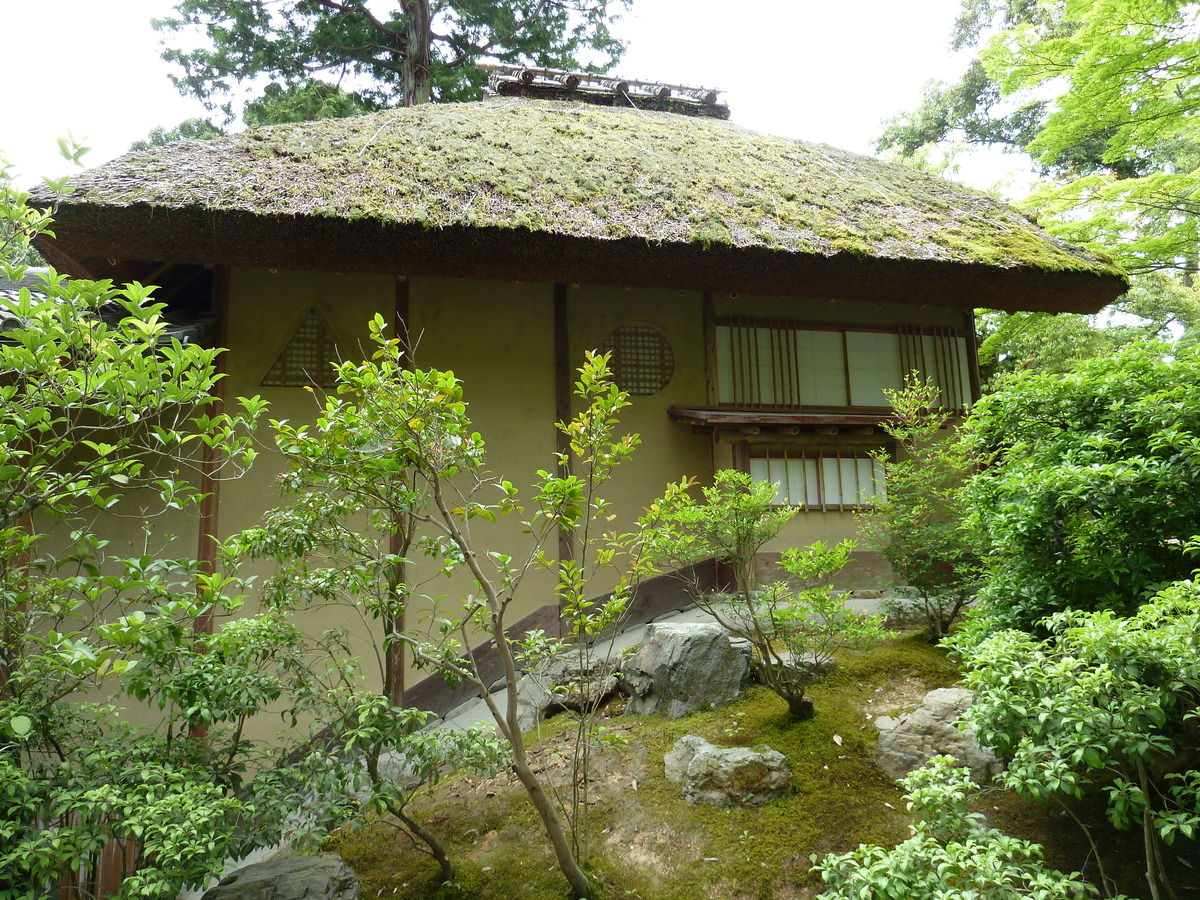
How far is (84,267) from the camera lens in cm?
605

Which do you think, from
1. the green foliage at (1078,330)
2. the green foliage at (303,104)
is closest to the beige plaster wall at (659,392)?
the green foliage at (1078,330)

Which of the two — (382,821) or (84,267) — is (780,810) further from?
(84,267)

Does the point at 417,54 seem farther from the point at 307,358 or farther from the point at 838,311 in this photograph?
the point at 838,311

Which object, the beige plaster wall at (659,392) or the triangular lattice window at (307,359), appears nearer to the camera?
the triangular lattice window at (307,359)

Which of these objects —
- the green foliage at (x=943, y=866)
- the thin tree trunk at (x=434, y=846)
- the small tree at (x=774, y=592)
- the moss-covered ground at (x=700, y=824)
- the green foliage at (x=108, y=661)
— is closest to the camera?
the green foliage at (x=943, y=866)

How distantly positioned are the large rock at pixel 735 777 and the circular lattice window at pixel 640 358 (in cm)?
373

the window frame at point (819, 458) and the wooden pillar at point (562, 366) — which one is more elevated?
the wooden pillar at point (562, 366)

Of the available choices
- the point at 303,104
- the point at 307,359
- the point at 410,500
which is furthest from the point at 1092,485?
the point at 303,104

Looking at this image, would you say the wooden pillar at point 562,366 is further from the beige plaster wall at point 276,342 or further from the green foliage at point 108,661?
the green foliage at point 108,661

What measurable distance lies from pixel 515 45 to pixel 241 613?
1173 cm

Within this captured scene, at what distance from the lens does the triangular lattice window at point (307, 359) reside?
646cm

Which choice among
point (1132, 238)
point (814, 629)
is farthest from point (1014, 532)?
point (1132, 238)

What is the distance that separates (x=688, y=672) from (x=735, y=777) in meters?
1.07

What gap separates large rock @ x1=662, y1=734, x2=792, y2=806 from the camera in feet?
13.3
